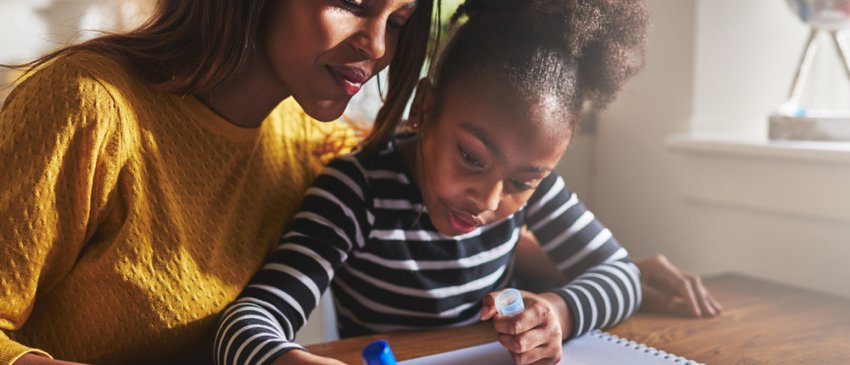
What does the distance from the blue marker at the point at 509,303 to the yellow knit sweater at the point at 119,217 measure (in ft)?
0.89

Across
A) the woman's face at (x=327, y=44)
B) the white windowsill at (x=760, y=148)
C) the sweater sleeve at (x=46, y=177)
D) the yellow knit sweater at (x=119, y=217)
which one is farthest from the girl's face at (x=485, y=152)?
the white windowsill at (x=760, y=148)

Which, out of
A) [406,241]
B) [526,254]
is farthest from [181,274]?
[526,254]

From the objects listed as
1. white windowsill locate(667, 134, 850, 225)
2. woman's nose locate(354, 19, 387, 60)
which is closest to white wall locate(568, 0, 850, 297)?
white windowsill locate(667, 134, 850, 225)

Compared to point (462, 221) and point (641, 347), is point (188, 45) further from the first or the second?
point (641, 347)

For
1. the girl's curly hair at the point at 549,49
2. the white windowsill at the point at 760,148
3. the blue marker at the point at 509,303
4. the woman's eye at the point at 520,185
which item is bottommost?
the blue marker at the point at 509,303

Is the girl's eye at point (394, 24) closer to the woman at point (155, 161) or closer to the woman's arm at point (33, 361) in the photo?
the woman at point (155, 161)

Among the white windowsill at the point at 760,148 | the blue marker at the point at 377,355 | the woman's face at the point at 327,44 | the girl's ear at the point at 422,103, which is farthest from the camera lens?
the white windowsill at the point at 760,148

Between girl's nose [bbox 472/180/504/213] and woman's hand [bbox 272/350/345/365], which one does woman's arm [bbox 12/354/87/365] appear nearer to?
woman's hand [bbox 272/350/345/365]

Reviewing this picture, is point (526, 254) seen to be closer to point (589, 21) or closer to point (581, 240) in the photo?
point (581, 240)

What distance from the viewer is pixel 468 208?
2.89 ft

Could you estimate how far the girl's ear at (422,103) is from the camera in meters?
0.93

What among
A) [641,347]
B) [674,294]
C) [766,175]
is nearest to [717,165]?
[766,175]

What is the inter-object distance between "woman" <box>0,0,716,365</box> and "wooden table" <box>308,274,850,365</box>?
0.56 feet

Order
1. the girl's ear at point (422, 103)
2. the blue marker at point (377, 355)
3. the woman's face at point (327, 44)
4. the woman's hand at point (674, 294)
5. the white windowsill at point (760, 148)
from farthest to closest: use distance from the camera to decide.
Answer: the white windowsill at point (760, 148) < the woman's hand at point (674, 294) < the girl's ear at point (422, 103) < the woman's face at point (327, 44) < the blue marker at point (377, 355)
